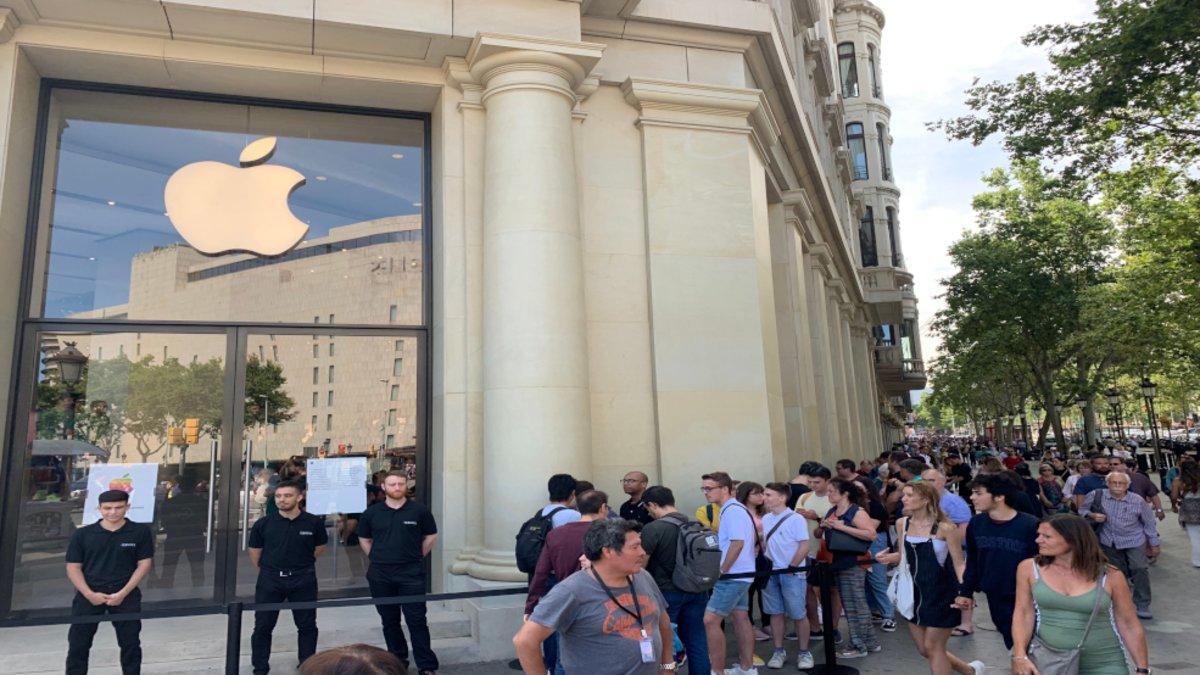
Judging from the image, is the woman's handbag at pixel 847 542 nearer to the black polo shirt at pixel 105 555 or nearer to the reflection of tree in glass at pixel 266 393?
the black polo shirt at pixel 105 555

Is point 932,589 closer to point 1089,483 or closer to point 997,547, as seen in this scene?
point 997,547

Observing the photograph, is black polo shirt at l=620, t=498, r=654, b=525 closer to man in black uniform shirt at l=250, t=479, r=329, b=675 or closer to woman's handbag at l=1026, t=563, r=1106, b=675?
man in black uniform shirt at l=250, t=479, r=329, b=675

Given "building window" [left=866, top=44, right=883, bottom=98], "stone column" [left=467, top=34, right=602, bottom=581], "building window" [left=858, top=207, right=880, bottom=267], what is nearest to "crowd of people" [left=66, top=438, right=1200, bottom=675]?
"stone column" [left=467, top=34, right=602, bottom=581]

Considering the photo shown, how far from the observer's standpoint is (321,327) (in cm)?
945

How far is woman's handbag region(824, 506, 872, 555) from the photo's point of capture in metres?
7.17

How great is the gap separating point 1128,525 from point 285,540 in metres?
9.38

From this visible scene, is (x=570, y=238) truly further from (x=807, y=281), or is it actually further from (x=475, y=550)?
(x=807, y=281)

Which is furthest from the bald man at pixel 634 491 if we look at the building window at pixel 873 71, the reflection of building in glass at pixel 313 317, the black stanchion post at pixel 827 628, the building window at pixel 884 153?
the building window at pixel 873 71

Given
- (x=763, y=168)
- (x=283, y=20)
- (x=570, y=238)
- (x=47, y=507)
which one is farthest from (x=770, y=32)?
(x=47, y=507)

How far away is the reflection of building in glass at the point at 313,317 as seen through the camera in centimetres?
888

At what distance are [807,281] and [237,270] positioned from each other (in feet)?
45.8

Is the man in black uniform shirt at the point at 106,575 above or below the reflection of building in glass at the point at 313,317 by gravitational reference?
below

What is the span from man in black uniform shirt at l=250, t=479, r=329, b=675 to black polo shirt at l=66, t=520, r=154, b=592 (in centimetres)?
92

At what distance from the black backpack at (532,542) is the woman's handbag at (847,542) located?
281cm
